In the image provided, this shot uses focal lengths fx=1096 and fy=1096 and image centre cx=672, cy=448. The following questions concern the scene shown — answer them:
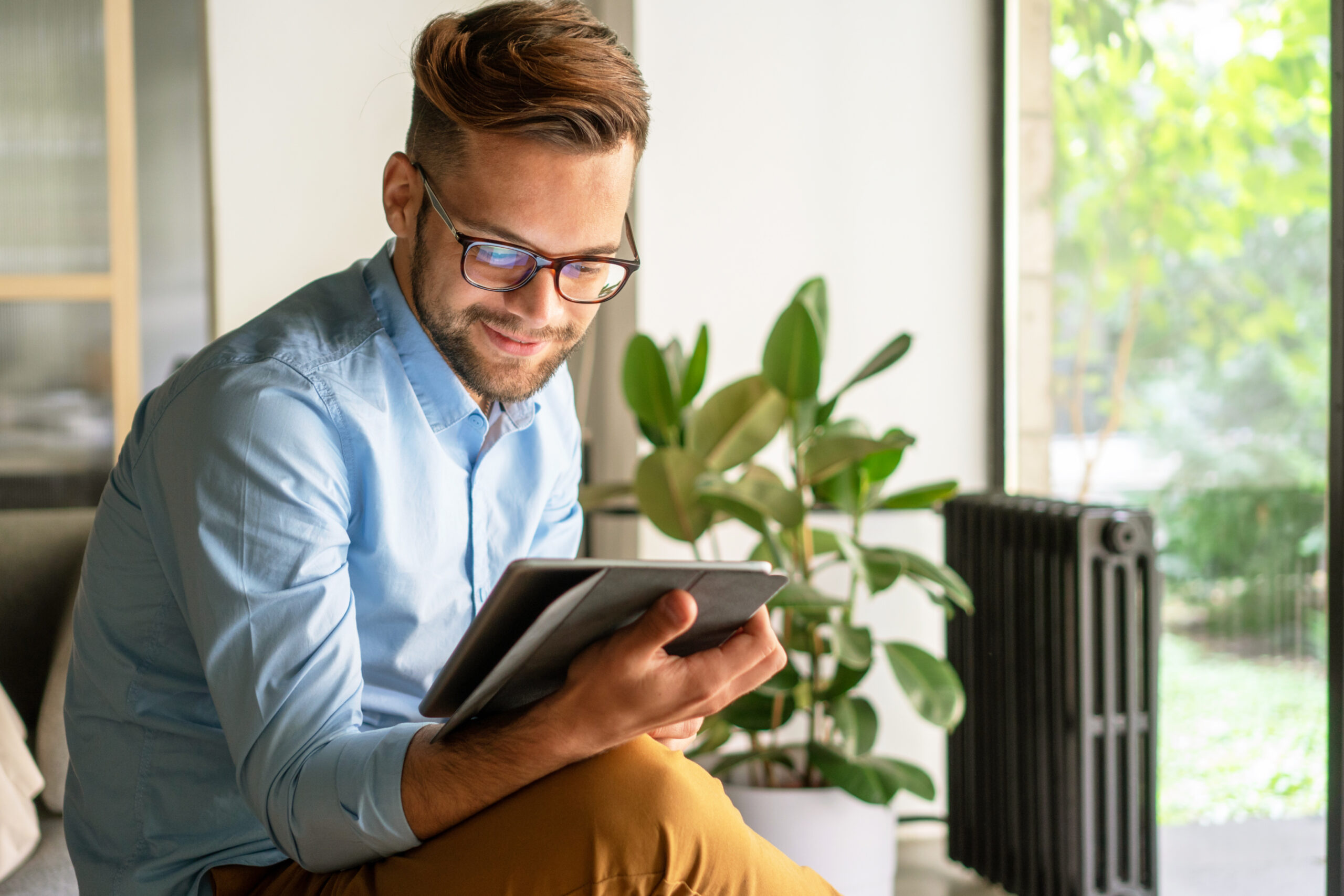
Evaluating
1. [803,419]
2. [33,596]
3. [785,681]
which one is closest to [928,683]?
[785,681]

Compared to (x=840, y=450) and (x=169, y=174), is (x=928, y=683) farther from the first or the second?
(x=169, y=174)

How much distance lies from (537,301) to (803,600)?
0.95 m

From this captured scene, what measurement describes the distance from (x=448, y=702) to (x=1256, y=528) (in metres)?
1.74

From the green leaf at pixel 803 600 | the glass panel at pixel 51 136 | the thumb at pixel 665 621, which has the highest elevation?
the glass panel at pixel 51 136

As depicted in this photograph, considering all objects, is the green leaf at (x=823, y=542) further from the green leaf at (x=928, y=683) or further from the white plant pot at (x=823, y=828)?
the white plant pot at (x=823, y=828)

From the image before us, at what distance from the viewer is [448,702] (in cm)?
87

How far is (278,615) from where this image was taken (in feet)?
2.94

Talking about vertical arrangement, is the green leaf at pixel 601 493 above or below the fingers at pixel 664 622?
below

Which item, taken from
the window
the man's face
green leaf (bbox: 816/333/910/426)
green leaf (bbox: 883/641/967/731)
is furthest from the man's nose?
the window

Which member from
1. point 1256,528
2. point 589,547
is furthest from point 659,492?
point 1256,528

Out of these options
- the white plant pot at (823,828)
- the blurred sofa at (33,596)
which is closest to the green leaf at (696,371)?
the white plant pot at (823,828)

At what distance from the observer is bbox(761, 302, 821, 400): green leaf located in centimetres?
194

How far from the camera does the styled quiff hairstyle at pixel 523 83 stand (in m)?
1.07

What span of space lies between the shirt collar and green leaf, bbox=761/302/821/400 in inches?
35.3
